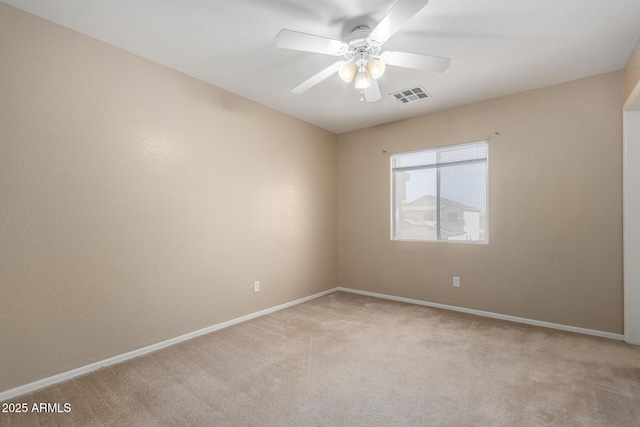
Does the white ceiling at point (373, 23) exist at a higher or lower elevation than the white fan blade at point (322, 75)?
higher

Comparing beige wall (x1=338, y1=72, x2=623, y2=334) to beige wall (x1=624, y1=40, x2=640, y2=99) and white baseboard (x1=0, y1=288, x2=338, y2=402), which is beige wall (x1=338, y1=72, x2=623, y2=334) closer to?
beige wall (x1=624, y1=40, x2=640, y2=99)

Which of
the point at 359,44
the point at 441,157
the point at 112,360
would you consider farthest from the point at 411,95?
the point at 112,360

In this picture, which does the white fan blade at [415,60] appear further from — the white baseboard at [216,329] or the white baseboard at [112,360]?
the white baseboard at [112,360]

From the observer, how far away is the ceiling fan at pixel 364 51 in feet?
6.07

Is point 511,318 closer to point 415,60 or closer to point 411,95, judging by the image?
point 411,95

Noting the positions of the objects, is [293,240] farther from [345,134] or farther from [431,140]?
[431,140]

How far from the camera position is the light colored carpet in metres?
1.78

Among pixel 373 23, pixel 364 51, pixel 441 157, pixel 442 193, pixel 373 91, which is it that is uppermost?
pixel 373 23

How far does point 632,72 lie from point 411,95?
1899mm

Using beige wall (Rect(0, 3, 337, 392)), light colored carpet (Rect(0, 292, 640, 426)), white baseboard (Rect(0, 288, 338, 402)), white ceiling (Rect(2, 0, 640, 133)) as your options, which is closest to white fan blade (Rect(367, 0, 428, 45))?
white ceiling (Rect(2, 0, 640, 133))

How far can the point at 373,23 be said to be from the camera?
7.23 feet

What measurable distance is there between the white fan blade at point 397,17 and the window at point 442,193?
242 cm

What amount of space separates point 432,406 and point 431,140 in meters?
3.20

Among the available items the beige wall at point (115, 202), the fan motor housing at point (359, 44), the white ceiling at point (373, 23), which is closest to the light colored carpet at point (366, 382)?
the beige wall at point (115, 202)
